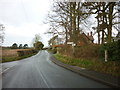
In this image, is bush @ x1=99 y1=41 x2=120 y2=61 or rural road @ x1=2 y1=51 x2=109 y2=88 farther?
bush @ x1=99 y1=41 x2=120 y2=61

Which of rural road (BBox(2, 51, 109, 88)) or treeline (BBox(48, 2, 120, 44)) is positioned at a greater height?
treeline (BBox(48, 2, 120, 44))

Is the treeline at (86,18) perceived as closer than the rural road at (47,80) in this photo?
No

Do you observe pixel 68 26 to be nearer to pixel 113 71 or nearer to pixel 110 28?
pixel 110 28

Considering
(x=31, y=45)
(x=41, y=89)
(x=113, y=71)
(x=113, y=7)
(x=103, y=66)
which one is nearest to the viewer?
(x=41, y=89)

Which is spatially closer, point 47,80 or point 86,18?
point 47,80

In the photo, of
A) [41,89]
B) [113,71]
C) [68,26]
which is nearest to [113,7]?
[113,71]

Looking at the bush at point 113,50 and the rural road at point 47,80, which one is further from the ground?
the bush at point 113,50

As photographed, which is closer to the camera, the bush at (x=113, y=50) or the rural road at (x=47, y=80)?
the rural road at (x=47, y=80)

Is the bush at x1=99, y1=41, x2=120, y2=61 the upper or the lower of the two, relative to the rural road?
upper

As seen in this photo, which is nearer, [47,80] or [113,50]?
[47,80]

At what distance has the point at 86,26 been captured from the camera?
19938mm

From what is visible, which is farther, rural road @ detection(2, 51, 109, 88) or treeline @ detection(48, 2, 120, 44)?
treeline @ detection(48, 2, 120, 44)

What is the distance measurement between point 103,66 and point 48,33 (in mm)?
16173

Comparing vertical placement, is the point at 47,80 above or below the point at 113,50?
below
